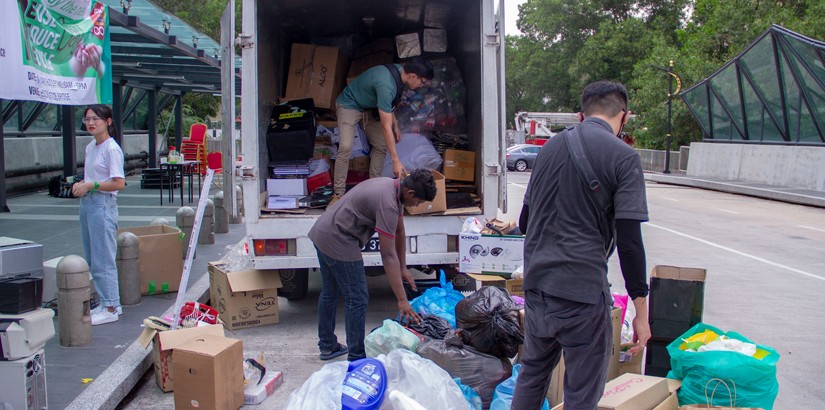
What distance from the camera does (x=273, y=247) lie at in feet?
20.0

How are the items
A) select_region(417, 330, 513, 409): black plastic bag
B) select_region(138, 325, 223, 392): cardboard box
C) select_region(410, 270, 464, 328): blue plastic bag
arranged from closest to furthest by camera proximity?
select_region(417, 330, 513, 409): black plastic bag → select_region(138, 325, 223, 392): cardboard box → select_region(410, 270, 464, 328): blue plastic bag

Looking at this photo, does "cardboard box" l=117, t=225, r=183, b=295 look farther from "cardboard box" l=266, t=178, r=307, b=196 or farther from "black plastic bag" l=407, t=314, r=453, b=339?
"black plastic bag" l=407, t=314, r=453, b=339

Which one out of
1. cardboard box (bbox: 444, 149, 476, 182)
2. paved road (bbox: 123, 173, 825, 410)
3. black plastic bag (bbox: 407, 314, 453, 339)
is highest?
cardboard box (bbox: 444, 149, 476, 182)

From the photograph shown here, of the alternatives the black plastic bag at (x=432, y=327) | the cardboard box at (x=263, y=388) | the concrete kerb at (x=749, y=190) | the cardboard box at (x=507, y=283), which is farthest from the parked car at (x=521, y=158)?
the cardboard box at (x=263, y=388)

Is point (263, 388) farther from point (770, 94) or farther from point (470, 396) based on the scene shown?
point (770, 94)

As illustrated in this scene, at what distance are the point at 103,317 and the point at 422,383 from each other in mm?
3363

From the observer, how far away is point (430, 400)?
3.59m

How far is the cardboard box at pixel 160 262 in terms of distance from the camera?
21.9ft

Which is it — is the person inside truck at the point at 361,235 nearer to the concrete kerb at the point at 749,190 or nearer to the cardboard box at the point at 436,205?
the cardboard box at the point at 436,205

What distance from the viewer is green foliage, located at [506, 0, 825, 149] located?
2978 cm

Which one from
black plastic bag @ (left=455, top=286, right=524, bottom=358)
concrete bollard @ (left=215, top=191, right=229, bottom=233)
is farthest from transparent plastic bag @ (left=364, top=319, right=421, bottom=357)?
concrete bollard @ (left=215, top=191, right=229, bottom=233)

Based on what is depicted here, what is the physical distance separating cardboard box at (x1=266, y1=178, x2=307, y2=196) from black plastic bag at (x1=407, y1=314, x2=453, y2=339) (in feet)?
7.60

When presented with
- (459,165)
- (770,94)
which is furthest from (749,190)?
(459,165)

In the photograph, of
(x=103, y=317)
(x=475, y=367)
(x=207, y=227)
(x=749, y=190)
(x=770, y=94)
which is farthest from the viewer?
(x=770, y=94)
